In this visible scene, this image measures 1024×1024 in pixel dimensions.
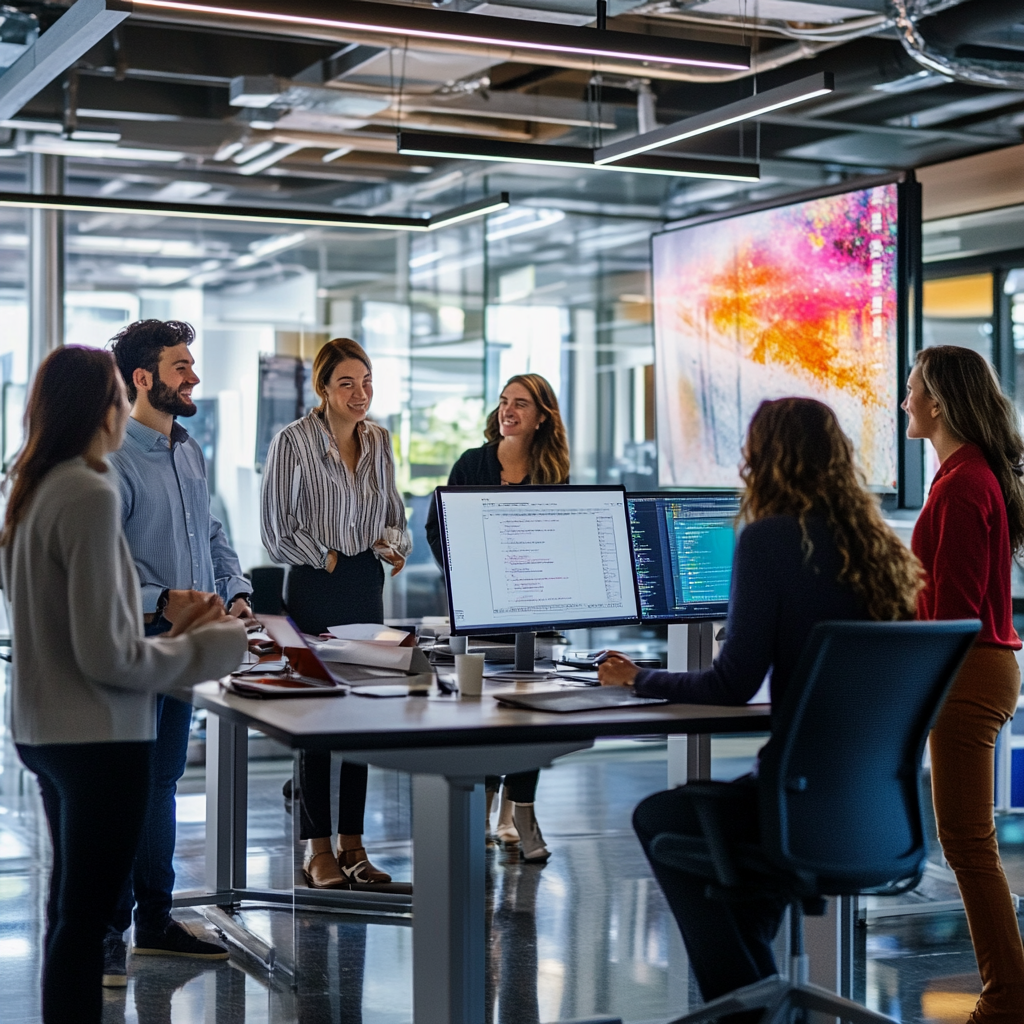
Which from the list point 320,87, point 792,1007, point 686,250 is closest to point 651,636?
point 686,250

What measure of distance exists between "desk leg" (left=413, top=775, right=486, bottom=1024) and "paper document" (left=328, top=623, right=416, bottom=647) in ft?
3.05

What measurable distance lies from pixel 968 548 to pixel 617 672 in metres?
0.89

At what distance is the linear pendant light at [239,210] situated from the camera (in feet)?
21.0

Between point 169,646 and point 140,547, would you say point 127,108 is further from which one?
point 169,646

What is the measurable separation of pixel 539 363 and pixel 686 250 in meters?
1.73

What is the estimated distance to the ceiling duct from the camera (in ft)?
11.2

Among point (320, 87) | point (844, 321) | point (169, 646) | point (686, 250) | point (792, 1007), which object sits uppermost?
point (320, 87)

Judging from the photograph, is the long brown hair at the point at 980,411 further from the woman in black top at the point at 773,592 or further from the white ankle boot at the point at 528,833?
the white ankle boot at the point at 528,833

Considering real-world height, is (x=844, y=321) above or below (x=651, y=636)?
above

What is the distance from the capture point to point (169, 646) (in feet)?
9.23

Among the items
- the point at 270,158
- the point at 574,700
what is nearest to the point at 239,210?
the point at 270,158

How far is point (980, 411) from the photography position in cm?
352

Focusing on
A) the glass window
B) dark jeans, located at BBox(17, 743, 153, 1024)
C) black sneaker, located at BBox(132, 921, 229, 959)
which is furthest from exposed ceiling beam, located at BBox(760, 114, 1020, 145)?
dark jeans, located at BBox(17, 743, 153, 1024)

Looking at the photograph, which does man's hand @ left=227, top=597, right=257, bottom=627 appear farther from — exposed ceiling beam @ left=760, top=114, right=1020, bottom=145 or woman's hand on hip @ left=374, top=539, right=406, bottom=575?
exposed ceiling beam @ left=760, top=114, right=1020, bottom=145
